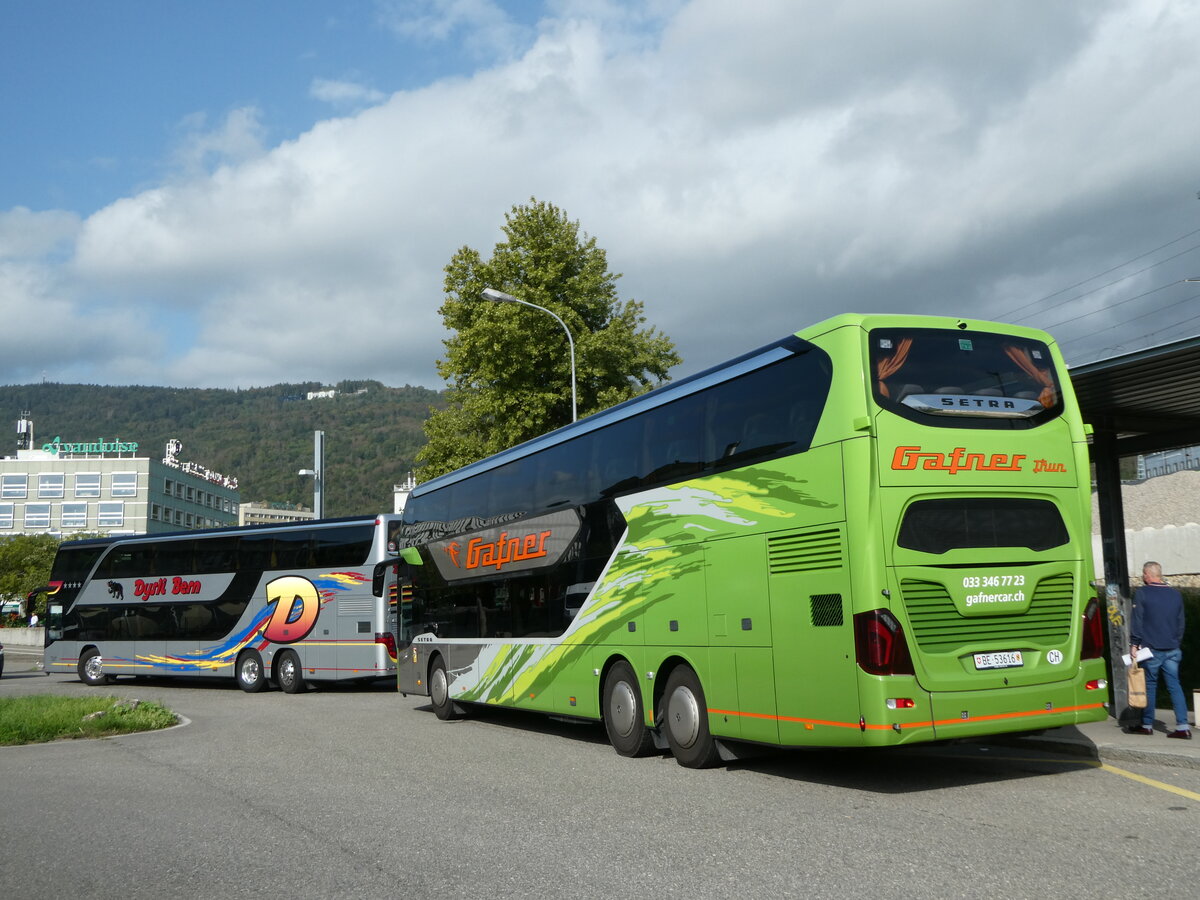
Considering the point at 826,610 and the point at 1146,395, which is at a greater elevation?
the point at 1146,395

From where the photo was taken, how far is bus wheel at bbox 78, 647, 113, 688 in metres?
29.9

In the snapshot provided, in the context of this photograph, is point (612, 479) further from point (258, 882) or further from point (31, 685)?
point (31, 685)

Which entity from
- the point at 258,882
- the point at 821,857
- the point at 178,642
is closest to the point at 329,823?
the point at 258,882

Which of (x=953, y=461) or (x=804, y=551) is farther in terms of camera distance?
(x=804, y=551)

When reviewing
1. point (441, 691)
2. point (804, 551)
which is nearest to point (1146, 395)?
point (804, 551)

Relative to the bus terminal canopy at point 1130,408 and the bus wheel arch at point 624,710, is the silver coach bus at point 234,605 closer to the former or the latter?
the bus wheel arch at point 624,710

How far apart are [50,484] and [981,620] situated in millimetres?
147861

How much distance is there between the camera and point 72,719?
16984mm

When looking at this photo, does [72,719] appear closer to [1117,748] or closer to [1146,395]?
[1117,748]

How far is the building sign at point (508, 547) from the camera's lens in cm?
1392

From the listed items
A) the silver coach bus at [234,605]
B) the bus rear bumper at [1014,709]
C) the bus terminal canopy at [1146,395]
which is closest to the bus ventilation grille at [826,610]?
the bus rear bumper at [1014,709]

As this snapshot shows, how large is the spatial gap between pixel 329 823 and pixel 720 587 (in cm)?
419

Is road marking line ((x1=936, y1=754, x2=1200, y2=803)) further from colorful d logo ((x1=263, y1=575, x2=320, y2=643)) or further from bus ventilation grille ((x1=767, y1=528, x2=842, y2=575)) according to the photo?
colorful d logo ((x1=263, y1=575, x2=320, y2=643))

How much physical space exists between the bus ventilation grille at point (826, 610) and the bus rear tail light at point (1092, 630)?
94.5 inches
